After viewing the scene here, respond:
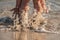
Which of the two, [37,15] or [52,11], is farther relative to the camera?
[52,11]

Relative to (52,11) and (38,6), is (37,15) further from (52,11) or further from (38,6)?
(52,11)

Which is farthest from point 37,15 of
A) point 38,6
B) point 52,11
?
point 52,11

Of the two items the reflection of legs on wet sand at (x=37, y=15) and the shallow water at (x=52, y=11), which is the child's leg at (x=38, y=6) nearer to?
the reflection of legs on wet sand at (x=37, y=15)

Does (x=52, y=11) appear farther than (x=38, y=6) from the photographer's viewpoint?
Yes

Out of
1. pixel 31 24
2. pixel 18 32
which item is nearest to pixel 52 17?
pixel 31 24

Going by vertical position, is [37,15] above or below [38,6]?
below

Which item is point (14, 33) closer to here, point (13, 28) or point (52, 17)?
point (13, 28)

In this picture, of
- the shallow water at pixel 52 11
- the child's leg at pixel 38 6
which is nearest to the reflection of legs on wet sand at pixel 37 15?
the child's leg at pixel 38 6

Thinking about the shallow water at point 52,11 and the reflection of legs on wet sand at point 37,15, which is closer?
the shallow water at point 52,11

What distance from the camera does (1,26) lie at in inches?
210

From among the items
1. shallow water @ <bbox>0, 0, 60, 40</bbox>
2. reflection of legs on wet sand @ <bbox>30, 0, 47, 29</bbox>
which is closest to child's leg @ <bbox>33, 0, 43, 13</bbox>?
reflection of legs on wet sand @ <bbox>30, 0, 47, 29</bbox>

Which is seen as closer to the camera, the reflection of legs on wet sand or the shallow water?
the shallow water

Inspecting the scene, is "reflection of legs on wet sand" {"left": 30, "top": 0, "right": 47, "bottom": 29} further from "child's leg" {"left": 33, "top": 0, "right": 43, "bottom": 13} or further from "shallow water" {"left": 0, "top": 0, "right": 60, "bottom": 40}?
"shallow water" {"left": 0, "top": 0, "right": 60, "bottom": 40}

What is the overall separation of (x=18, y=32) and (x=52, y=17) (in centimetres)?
109
